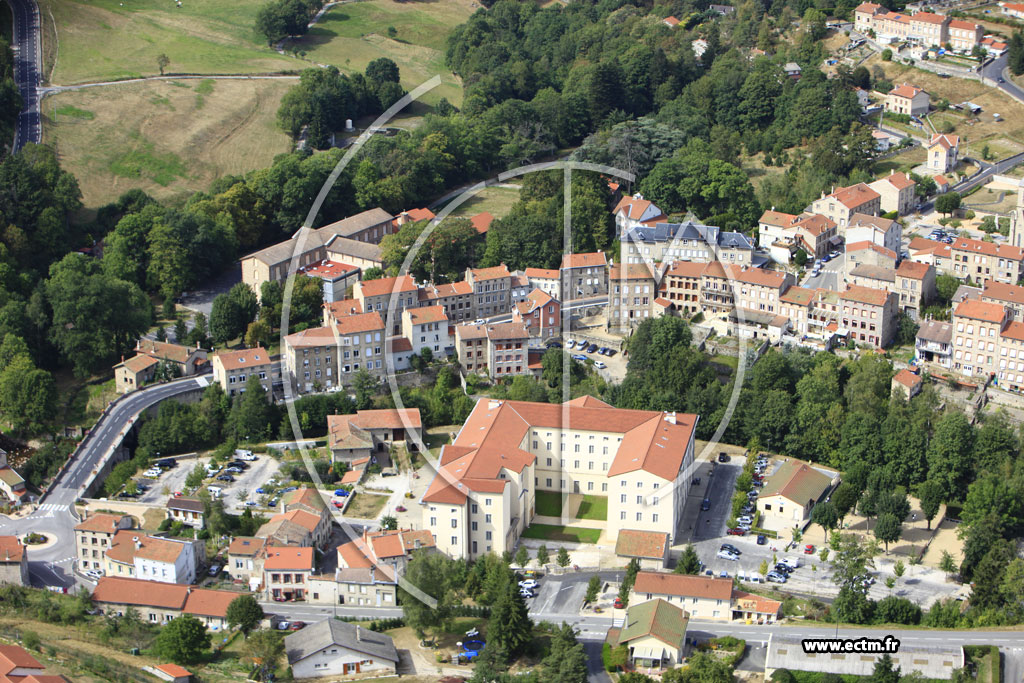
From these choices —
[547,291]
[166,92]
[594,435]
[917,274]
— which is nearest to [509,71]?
[166,92]

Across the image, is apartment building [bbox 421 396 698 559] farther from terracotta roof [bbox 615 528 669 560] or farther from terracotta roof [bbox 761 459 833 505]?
terracotta roof [bbox 761 459 833 505]

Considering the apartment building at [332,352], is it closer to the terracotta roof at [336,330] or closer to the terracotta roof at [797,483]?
the terracotta roof at [336,330]

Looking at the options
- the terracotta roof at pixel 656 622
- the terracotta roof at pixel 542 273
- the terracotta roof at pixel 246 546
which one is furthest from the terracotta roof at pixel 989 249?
the terracotta roof at pixel 246 546

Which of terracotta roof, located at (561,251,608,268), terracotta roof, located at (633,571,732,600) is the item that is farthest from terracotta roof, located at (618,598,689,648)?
terracotta roof, located at (561,251,608,268)

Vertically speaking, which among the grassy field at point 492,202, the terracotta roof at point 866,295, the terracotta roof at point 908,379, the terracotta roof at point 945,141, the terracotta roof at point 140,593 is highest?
the terracotta roof at point 945,141

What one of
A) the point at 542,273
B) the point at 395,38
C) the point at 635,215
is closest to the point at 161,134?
the point at 395,38

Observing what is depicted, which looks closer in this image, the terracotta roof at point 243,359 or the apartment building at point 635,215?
the terracotta roof at point 243,359

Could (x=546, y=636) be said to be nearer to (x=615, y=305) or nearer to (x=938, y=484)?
(x=938, y=484)
